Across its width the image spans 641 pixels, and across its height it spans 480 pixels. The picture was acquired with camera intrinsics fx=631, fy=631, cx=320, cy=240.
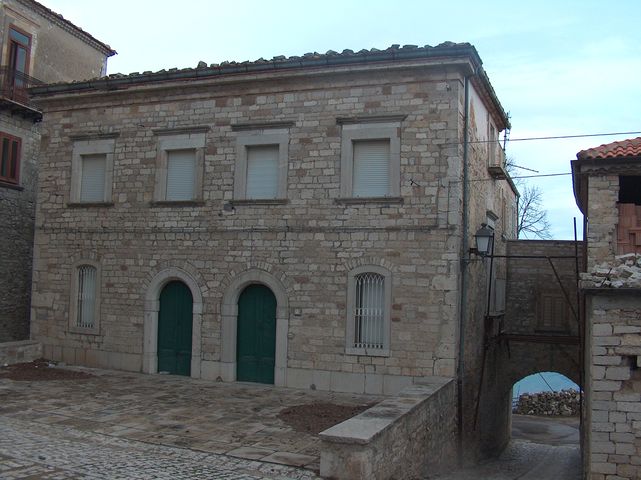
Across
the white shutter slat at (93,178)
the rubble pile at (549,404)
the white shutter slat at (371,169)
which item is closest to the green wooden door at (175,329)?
the white shutter slat at (93,178)

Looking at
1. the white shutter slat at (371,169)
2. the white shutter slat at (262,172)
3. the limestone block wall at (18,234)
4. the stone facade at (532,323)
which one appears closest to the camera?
the white shutter slat at (371,169)

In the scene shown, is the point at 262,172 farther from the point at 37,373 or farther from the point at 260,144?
the point at 37,373

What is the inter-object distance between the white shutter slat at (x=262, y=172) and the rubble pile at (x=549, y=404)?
18868 mm

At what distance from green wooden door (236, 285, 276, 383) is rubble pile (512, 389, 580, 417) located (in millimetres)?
17678

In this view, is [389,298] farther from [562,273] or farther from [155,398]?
[562,273]

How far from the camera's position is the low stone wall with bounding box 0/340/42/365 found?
14.5 meters

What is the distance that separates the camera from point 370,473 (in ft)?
24.2

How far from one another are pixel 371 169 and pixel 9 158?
38.6ft

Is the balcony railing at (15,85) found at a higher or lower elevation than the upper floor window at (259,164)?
higher

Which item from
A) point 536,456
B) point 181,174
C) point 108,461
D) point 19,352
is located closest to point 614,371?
point 108,461

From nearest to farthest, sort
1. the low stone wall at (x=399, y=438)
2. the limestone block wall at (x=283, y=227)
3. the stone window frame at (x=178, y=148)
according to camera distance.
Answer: the low stone wall at (x=399, y=438) < the limestone block wall at (x=283, y=227) < the stone window frame at (x=178, y=148)

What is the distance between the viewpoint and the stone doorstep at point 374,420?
7.34 m

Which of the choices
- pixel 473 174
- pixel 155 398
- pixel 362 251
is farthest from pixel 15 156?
pixel 473 174

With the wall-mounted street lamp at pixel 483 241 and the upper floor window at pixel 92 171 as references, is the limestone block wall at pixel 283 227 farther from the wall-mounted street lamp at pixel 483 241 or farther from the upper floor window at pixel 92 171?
the wall-mounted street lamp at pixel 483 241
